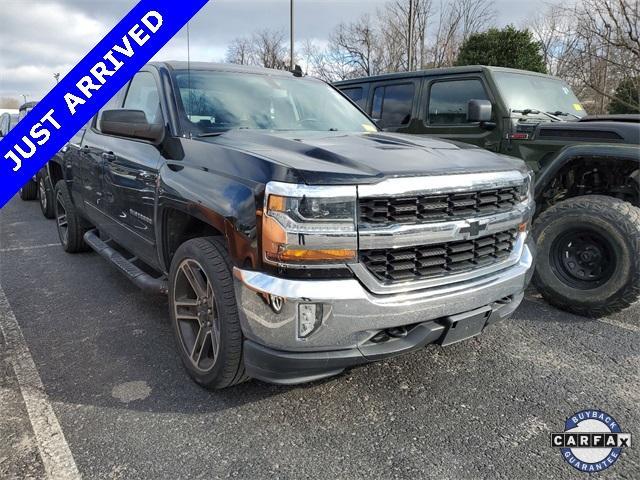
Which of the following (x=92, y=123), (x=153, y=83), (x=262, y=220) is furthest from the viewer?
(x=92, y=123)

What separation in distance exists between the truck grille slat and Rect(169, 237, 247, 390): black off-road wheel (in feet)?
2.33

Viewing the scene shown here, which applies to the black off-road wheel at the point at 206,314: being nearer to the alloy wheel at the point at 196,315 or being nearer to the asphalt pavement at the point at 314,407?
the alloy wheel at the point at 196,315

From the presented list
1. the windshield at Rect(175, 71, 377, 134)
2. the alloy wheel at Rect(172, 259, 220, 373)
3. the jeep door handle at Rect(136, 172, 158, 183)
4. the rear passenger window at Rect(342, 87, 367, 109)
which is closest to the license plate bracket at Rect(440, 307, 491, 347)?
the alloy wheel at Rect(172, 259, 220, 373)

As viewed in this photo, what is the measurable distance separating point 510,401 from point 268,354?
140 centimetres

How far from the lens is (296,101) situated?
3678mm

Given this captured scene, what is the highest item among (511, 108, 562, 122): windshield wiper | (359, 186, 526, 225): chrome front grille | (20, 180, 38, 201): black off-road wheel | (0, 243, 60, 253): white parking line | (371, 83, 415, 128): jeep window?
(371, 83, 415, 128): jeep window

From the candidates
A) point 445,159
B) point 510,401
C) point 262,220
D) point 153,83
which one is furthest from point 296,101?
point 510,401

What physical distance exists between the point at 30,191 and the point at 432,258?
9644 mm

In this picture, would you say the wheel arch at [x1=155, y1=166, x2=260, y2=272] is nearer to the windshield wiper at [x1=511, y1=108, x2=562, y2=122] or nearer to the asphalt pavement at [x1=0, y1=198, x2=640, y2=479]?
the asphalt pavement at [x1=0, y1=198, x2=640, y2=479]

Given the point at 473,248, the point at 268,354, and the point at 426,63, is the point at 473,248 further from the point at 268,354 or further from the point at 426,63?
the point at 426,63

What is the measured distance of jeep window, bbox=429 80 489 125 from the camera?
5.05 m

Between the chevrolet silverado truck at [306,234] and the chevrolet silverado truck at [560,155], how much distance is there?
1197 millimetres

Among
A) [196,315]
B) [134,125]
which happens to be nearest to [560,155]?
[196,315]

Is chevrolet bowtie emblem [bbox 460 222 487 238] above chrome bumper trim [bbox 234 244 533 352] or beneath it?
above
